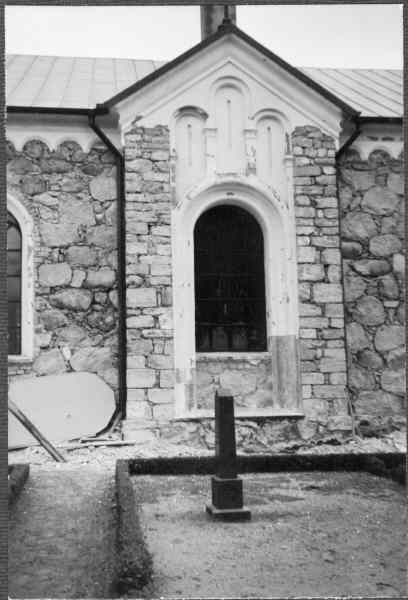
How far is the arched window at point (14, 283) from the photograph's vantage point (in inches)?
306

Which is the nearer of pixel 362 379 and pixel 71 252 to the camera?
pixel 71 252

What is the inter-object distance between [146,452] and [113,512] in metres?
1.89

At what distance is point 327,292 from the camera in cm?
779

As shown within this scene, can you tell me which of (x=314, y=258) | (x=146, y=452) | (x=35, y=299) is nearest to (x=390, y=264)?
(x=314, y=258)

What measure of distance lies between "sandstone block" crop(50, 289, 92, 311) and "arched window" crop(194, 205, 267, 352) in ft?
4.19

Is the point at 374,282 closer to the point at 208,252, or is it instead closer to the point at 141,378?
the point at 208,252

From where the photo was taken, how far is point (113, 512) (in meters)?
5.16

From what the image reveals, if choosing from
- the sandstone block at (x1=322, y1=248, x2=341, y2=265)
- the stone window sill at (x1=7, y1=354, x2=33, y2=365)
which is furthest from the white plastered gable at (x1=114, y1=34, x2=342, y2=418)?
the stone window sill at (x1=7, y1=354, x2=33, y2=365)

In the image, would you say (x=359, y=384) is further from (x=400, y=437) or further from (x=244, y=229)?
(x=244, y=229)

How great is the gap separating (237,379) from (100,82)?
14.8 ft

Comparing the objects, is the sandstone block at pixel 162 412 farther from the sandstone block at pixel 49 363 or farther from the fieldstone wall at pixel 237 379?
the sandstone block at pixel 49 363

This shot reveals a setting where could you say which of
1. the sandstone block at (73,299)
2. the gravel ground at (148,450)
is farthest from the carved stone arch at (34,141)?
the gravel ground at (148,450)

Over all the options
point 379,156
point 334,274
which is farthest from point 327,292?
point 379,156

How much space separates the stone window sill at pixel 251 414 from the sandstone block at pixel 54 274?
2.06m
